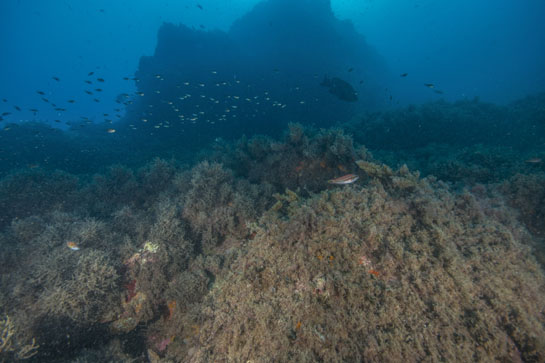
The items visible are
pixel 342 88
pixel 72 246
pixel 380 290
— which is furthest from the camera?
pixel 342 88

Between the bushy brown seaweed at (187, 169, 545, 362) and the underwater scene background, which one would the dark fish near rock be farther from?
the bushy brown seaweed at (187, 169, 545, 362)

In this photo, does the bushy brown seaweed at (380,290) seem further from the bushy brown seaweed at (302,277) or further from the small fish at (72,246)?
A: the small fish at (72,246)

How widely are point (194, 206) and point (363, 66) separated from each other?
147 ft

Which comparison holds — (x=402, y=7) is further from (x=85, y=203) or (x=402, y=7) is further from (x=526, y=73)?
(x=85, y=203)

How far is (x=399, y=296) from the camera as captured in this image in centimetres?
301

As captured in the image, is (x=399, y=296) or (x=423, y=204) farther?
(x=423, y=204)

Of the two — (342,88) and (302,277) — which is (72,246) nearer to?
(302,277)

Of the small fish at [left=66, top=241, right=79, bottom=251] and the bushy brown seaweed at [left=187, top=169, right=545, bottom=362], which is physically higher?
the bushy brown seaweed at [left=187, top=169, right=545, bottom=362]

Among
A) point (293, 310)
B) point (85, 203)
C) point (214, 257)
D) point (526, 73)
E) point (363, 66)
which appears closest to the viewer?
point (293, 310)

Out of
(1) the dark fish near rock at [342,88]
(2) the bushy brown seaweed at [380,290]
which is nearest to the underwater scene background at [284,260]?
(2) the bushy brown seaweed at [380,290]

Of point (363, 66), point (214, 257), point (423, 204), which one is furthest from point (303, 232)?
point (363, 66)

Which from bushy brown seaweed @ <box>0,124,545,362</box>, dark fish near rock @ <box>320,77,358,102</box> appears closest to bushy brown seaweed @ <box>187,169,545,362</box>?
bushy brown seaweed @ <box>0,124,545,362</box>

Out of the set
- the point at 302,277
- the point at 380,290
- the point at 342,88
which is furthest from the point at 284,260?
the point at 342,88

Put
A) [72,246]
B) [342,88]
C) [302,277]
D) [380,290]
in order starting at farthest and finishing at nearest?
[342,88] → [72,246] → [302,277] → [380,290]
